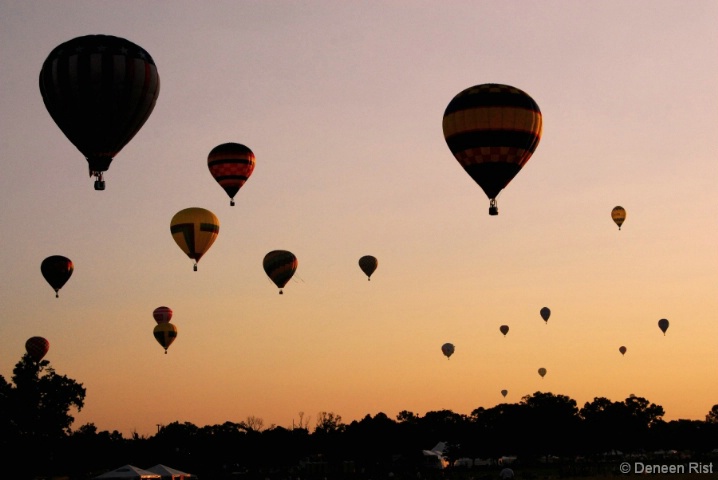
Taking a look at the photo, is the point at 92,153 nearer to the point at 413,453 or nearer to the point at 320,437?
the point at 413,453

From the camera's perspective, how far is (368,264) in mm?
88000

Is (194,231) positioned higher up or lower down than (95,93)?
higher up

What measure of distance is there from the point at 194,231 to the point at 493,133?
2497 cm

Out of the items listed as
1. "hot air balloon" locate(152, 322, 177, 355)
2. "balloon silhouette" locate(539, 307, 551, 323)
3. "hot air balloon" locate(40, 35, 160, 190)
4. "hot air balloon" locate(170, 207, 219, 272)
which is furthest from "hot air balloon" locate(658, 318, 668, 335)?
"hot air balloon" locate(40, 35, 160, 190)

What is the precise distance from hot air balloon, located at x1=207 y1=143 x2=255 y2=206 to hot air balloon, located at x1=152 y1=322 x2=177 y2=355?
27200mm

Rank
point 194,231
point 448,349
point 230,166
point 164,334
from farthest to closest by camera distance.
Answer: point 448,349 → point 164,334 → point 194,231 → point 230,166

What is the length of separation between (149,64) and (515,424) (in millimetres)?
89847

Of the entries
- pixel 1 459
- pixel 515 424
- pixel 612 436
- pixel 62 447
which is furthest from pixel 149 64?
pixel 612 436

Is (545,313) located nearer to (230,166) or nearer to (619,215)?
(619,215)

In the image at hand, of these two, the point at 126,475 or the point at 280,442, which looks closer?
the point at 126,475

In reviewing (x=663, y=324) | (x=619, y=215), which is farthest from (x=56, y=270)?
(x=663, y=324)

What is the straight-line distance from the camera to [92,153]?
43.7 meters

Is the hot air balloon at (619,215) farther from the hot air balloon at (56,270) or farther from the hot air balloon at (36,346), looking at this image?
the hot air balloon at (36,346)

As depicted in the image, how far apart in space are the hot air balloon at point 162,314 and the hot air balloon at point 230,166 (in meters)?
28.1
